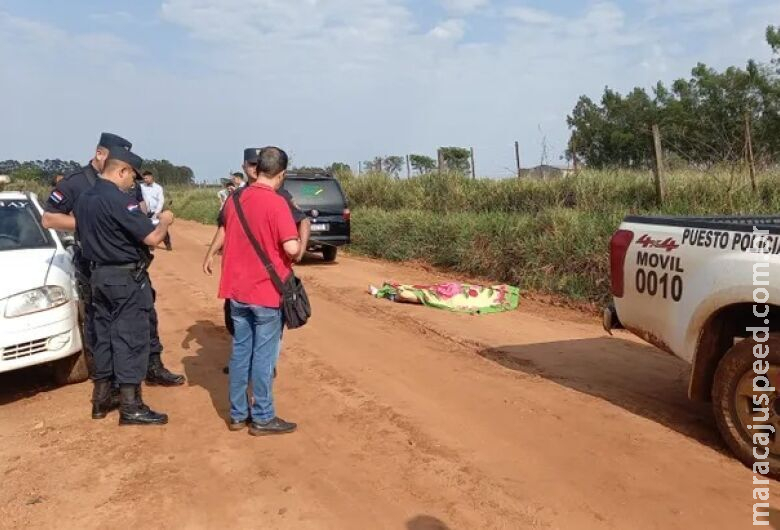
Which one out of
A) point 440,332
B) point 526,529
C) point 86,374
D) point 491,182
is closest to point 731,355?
point 526,529

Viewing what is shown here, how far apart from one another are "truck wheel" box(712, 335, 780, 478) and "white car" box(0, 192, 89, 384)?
4788mm

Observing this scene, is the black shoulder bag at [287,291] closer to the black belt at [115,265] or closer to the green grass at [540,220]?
the black belt at [115,265]

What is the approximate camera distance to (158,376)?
5781 millimetres

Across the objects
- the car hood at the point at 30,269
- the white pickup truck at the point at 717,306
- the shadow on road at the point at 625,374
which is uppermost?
the car hood at the point at 30,269

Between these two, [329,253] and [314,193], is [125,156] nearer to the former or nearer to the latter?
[314,193]

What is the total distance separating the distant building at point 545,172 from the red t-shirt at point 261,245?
406 inches

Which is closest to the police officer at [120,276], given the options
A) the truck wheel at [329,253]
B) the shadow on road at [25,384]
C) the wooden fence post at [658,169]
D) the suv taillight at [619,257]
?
the shadow on road at [25,384]

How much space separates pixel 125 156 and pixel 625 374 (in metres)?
4.35

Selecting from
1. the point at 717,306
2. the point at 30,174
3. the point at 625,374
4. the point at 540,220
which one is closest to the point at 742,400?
the point at 717,306

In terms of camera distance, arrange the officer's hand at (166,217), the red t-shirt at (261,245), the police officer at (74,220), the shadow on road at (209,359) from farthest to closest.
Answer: the shadow on road at (209,359), the police officer at (74,220), the officer's hand at (166,217), the red t-shirt at (261,245)

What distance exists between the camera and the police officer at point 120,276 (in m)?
4.65

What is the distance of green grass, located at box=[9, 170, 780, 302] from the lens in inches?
386

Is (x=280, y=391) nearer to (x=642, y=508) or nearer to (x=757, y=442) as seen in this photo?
(x=642, y=508)

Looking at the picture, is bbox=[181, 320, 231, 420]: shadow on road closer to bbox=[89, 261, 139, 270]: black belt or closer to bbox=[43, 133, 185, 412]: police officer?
bbox=[43, 133, 185, 412]: police officer
